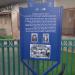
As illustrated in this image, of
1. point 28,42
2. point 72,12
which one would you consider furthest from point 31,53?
point 72,12

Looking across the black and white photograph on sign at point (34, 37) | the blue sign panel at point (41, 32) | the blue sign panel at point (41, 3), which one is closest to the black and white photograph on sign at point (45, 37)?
the blue sign panel at point (41, 32)

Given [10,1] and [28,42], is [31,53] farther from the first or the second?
[10,1]

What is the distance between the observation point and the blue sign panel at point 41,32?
355 cm

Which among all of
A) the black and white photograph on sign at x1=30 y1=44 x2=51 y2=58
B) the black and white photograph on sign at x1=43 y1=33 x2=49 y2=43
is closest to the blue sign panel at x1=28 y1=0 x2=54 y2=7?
the black and white photograph on sign at x1=43 y1=33 x2=49 y2=43

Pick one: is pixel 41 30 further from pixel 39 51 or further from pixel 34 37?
pixel 39 51

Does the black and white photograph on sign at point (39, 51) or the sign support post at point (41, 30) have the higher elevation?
the sign support post at point (41, 30)

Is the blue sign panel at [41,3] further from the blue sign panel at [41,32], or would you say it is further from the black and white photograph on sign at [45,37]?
the black and white photograph on sign at [45,37]

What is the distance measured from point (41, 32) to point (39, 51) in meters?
0.31

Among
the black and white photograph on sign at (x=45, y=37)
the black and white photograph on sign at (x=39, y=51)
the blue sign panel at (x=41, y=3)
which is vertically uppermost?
the blue sign panel at (x=41, y=3)

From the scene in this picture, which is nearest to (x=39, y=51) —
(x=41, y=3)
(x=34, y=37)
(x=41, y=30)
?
(x=34, y=37)

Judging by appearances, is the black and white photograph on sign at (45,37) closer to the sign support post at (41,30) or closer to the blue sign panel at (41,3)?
the sign support post at (41,30)

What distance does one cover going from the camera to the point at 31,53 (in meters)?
3.66

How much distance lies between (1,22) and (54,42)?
1766 centimetres

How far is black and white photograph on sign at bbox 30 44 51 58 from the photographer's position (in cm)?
362
